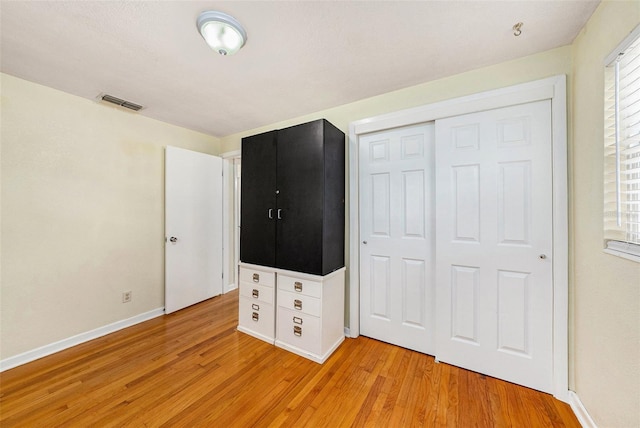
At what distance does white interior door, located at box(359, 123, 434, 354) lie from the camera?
2066mm

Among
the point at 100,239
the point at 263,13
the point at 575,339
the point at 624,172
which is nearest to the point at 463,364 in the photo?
the point at 575,339

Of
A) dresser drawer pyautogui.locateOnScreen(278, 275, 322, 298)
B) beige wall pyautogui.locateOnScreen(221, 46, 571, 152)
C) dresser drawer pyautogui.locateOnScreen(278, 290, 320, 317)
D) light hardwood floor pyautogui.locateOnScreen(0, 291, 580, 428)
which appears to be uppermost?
beige wall pyautogui.locateOnScreen(221, 46, 571, 152)

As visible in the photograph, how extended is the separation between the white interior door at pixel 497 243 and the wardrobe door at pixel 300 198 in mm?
991

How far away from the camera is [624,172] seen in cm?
113

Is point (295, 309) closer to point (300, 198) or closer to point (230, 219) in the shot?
point (300, 198)

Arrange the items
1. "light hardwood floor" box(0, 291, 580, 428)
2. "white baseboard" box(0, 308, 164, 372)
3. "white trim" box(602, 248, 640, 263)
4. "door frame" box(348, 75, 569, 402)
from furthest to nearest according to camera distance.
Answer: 1. "white baseboard" box(0, 308, 164, 372)
2. "door frame" box(348, 75, 569, 402)
3. "light hardwood floor" box(0, 291, 580, 428)
4. "white trim" box(602, 248, 640, 263)

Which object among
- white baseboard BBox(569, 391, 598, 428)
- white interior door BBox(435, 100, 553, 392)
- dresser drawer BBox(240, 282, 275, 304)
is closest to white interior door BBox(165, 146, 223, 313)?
dresser drawer BBox(240, 282, 275, 304)

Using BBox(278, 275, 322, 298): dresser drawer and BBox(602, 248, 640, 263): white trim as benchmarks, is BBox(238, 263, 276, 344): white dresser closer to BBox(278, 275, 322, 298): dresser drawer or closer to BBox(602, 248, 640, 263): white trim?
BBox(278, 275, 322, 298): dresser drawer

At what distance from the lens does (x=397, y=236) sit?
220cm

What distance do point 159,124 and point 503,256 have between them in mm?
3792

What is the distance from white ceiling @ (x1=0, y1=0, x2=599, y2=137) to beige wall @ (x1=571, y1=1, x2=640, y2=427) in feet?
0.83

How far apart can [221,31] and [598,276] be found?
2.51 metres

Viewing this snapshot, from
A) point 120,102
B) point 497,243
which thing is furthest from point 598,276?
point 120,102

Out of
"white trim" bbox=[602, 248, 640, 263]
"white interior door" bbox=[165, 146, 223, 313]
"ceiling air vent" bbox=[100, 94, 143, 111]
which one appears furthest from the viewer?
"white interior door" bbox=[165, 146, 223, 313]
